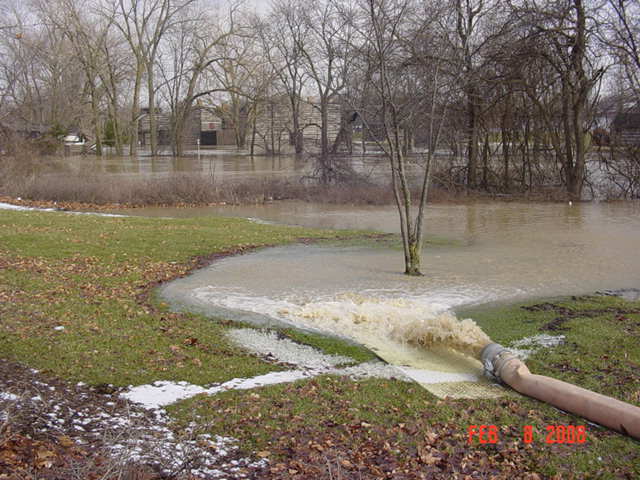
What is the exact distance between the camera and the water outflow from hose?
4.71 metres

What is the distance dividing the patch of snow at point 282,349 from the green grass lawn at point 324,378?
6.1 inches

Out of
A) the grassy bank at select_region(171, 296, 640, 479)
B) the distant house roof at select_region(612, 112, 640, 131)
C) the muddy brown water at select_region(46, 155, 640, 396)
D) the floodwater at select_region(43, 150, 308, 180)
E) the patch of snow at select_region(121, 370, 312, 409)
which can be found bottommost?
the grassy bank at select_region(171, 296, 640, 479)

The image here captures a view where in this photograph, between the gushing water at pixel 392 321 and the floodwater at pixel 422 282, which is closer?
the gushing water at pixel 392 321

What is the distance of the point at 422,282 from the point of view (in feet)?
32.5

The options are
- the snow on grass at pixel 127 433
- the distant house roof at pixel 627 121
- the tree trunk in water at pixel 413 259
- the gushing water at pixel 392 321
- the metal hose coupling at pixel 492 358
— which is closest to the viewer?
the snow on grass at pixel 127 433

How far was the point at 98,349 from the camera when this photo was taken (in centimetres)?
633

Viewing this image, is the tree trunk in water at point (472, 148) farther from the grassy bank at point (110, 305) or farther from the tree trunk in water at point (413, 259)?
the tree trunk in water at point (413, 259)

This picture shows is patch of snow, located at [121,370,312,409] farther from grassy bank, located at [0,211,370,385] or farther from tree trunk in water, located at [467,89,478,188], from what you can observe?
tree trunk in water, located at [467,89,478,188]

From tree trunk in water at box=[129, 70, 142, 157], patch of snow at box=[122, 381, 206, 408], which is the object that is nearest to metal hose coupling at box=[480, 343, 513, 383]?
patch of snow at box=[122, 381, 206, 408]

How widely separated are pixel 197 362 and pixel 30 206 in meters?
17.2

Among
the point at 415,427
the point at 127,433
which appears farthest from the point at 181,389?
the point at 415,427

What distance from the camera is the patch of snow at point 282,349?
6.42 m

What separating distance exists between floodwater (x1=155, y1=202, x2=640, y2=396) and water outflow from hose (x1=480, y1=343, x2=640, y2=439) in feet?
0.97

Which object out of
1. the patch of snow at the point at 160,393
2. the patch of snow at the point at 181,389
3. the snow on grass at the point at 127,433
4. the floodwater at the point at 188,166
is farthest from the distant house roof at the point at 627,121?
the snow on grass at the point at 127,433
